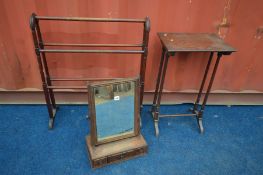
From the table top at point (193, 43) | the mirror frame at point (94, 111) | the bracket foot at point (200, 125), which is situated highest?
the table top at point (193, 43)

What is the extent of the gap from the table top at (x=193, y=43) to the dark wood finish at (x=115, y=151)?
31.7 inches

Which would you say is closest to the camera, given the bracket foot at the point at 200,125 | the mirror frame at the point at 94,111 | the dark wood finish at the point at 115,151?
the mirror frame at the point at 94,111

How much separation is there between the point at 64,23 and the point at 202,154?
1.63 metres

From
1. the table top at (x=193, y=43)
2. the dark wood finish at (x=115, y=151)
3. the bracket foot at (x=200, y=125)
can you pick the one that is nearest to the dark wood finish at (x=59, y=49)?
the table top at (x=193, y=43)

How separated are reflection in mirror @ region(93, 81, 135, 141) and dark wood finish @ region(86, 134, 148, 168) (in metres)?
0.07

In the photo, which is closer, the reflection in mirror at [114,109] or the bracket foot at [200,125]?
the reflection in mirror at [114,109]

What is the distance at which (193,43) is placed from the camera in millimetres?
1701

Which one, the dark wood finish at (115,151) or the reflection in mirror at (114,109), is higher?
the reflection in mirror at (114,109)

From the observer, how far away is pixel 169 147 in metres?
Answer: 1.93

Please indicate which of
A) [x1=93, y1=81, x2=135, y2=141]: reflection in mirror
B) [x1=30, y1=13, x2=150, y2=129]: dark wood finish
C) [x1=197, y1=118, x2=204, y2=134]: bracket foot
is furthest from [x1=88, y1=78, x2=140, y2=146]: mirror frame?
[x1=197, y1=118, x2=204, y2=134]: bracket foot

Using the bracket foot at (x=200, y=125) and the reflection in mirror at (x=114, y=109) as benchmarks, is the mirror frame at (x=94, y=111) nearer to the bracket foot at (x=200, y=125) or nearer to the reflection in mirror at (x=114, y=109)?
the reflection in mirror at (x=114, y=109)

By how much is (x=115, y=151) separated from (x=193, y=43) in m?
1.03

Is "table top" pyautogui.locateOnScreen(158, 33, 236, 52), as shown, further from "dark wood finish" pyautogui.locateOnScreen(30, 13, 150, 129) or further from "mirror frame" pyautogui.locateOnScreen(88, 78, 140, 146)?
"mirror frame" pyautogui.locateOnScreen(88, 78, 140, 146)

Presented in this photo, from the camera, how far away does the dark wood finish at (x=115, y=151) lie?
5.56 feet
